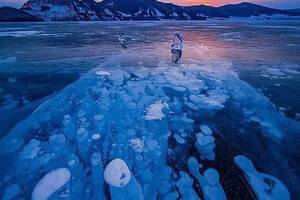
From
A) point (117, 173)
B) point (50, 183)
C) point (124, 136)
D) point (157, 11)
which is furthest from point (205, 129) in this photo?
point (157, 11)

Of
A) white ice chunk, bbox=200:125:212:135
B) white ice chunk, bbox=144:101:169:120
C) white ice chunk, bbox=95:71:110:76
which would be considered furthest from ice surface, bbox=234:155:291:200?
white ice chunk, bbox=95:71:110:76

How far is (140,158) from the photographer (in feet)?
7.22

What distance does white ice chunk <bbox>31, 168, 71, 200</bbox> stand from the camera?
174 centimetres

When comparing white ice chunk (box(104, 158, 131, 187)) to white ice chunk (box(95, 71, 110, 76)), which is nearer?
white ice chunk (box(104, 158, 131, 187))

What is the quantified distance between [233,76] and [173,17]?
97942 mm

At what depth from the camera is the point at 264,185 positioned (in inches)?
74.3

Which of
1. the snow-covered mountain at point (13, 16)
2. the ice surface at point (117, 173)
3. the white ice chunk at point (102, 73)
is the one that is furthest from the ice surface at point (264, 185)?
the snow-covered mountain at point (13, 16)

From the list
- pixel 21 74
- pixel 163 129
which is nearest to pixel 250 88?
pixel 163 129

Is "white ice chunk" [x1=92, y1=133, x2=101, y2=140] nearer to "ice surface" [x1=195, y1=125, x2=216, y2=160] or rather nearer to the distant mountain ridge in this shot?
"ice surface" [x1=195, y1=125, x2=216, y2=160]

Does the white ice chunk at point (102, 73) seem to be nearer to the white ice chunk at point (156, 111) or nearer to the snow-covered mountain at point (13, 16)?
the white ice chunk at point (156, 111)

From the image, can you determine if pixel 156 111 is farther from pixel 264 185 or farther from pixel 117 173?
pixel 264 185

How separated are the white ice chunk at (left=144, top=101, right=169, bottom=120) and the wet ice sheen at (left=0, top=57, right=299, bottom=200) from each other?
2 cm

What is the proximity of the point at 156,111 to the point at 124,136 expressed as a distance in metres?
0.86

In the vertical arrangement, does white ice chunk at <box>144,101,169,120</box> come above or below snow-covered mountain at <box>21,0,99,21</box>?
below
